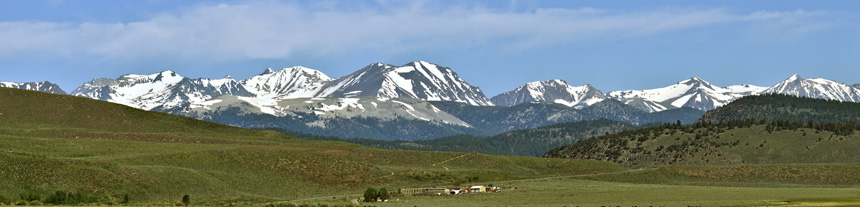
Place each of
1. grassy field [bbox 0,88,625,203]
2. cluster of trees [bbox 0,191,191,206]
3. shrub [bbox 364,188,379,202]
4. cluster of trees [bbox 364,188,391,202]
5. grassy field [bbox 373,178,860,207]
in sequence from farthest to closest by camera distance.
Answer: cluster of trees [bbox 364,188,391,202] → shrub [bbox 364,188,379,202] → grassy field [bbox 0,88,625,203] → grassy field [bbox 373,178,860,207] → cluster of trees [bbox 0,191,191,206]

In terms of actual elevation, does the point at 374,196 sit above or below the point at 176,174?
below

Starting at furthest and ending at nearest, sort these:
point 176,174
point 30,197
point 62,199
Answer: point 176,174
point 62,199
point 30,197

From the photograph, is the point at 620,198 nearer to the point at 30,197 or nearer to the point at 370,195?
the point at 370,195

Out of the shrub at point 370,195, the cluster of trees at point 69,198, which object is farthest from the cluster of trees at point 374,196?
the cluster of trees at point 69,198

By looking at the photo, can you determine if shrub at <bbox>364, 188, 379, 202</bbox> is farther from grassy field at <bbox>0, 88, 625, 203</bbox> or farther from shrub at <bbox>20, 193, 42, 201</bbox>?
shrub at <bbox>20, 193, 42, 201</bbox>

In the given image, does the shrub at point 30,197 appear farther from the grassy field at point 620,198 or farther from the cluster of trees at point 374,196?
the cluster of trees at point 374,196

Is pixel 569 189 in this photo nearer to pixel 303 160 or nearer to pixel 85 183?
pixel 303 160

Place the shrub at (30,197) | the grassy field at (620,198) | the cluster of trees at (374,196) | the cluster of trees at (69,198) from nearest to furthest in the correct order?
the cluster of trees at (69,198)
the shrub at (30,197)
the grassy field at (620,198)
the cluster of trees at (374,196)

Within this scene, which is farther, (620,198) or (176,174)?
(176,174)

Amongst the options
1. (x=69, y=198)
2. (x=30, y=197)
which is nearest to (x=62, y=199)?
(x=69, y=198)

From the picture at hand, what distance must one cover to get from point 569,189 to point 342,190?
139 feet

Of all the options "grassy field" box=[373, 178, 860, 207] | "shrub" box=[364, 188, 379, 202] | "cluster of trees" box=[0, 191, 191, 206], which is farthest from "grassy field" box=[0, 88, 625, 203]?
"grassy field" box=[373, 178, 860, 207]

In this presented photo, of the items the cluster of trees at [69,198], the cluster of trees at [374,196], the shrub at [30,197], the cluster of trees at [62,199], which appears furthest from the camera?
the cluster of trees at [374,196]

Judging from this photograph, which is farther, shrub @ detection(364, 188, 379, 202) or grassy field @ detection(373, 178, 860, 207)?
shrub @ detection(364, 188, 379, 202)
